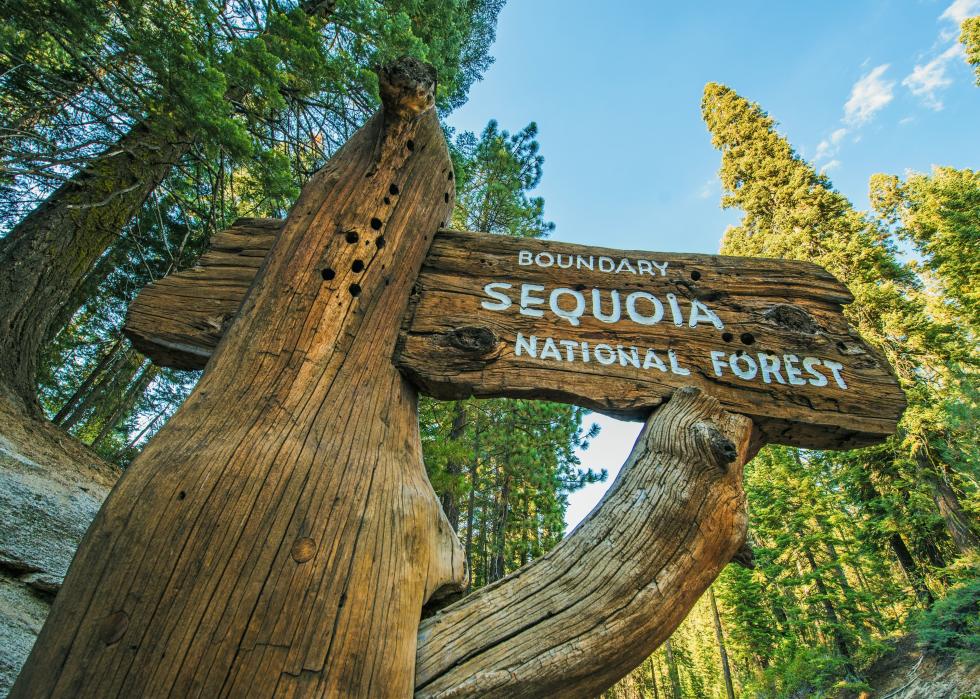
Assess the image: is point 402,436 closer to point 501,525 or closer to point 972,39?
point 501,525

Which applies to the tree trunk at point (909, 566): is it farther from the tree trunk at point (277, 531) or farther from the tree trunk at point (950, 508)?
the tree trunk at point (277, 531)

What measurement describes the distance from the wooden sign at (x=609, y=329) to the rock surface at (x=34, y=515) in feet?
4.55

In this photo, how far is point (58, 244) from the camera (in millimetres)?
4074

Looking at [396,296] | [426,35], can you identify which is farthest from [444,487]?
[426,35]

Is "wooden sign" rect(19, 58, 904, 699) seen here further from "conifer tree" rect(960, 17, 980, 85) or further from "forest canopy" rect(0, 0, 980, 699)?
"conifer tree" rect(960, 17, 980, 85)

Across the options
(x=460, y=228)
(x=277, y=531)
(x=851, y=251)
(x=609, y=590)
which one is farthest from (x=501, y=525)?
(x=851, y=251)

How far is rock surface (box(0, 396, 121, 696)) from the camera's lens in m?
1.94

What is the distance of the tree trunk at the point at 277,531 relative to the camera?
32.2 inches

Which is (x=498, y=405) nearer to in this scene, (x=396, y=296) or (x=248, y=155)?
(x=248, y=155)

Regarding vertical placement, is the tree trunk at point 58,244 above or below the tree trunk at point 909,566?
below

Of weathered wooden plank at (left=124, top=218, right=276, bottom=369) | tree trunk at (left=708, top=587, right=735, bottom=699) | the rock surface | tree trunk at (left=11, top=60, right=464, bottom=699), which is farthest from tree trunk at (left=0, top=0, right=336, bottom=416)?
tree trunk at (left=708, top=587, right=735, bottom=699)

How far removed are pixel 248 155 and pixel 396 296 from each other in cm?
331

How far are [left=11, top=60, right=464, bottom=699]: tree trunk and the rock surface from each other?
1403 millimetres

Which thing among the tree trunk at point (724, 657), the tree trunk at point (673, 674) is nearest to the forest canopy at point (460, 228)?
the tree trunk at point (724, 657)
